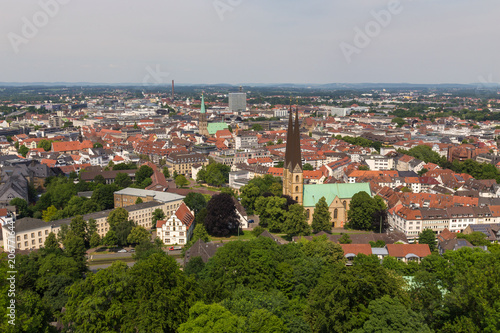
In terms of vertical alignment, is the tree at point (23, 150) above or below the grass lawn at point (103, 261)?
above

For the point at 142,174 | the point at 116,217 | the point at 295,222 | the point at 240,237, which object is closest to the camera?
the point at 116,217

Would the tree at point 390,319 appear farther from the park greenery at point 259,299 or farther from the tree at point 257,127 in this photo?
the tree at point 257,127

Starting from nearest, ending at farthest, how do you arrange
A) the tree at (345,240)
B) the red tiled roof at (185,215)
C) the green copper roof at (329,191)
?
the tree at (345,240)
the red tiled roof at (185,215)
the green copper roof at (329,191)

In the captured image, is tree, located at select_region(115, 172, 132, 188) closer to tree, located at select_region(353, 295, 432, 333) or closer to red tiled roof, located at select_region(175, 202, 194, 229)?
red tiled roof, located at select_region(175, 202, 194, 229)

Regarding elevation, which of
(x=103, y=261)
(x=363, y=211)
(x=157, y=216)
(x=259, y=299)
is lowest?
(x=103, y=261)

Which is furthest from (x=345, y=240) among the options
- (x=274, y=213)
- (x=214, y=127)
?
(x=214, y=127)

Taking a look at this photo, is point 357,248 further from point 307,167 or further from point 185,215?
point 307,167

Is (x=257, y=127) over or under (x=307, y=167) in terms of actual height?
over

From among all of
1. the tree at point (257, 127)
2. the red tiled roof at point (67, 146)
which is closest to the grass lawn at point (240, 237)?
the red tiled roof at point (67, 146)
